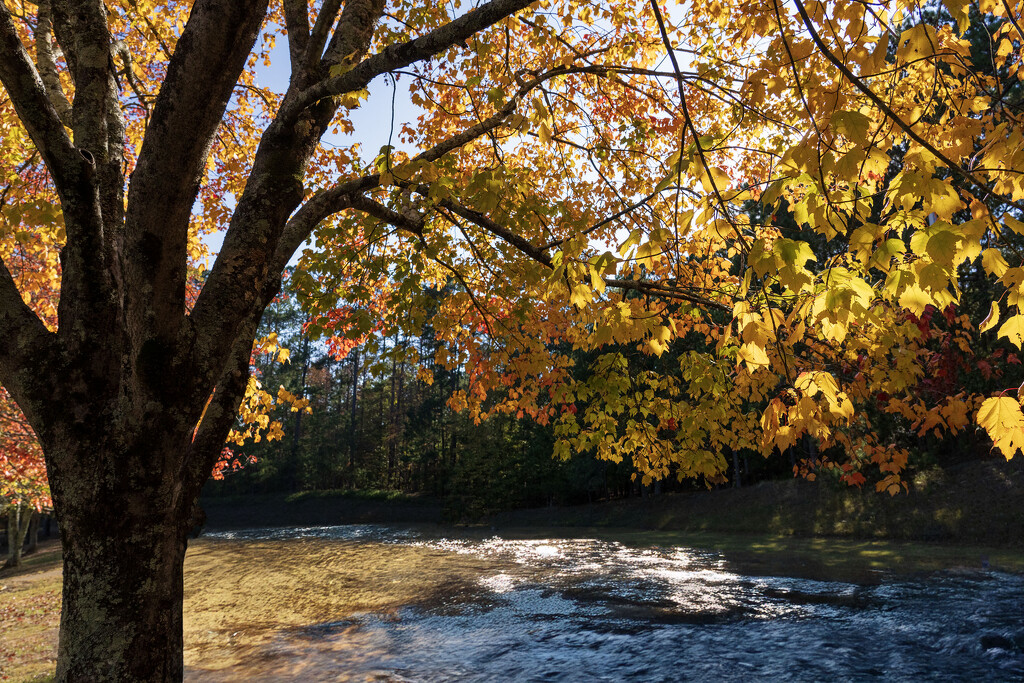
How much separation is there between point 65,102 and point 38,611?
1427 centimetres

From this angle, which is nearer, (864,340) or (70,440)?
(70,440)

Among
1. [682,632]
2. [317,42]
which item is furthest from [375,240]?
[682,632]

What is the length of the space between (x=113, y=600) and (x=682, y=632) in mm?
9370

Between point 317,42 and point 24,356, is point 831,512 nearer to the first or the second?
point 317,42

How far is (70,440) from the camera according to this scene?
9.85 ft

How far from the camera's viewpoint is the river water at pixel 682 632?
7.85 meters

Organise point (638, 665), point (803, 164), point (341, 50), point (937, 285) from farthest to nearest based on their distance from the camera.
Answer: point (638, 665), point (341, 50), point (803, 164), point (937, 285)

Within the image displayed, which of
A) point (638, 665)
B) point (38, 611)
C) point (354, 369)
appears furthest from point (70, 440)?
point (354, 369)

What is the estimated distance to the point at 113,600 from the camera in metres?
2.88

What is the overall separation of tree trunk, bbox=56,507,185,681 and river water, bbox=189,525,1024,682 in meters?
5.83

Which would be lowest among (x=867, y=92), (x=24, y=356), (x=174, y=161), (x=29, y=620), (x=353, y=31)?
(x=29, y=620)

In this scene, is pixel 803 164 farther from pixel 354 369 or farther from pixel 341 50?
pixel 354 369

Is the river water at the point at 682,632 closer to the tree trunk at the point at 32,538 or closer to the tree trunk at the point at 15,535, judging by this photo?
the tree trunk at the point at 15,535

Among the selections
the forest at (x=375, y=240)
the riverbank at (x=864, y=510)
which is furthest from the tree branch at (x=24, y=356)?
the riverbank at (x=864, y=510)
